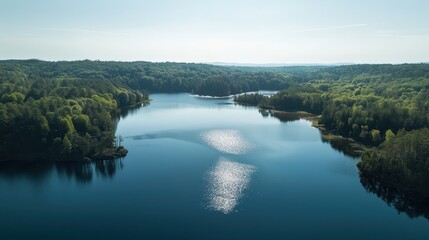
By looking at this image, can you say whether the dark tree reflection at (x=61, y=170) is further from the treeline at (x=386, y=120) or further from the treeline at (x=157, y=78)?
the treeline at (x=157, y=78)

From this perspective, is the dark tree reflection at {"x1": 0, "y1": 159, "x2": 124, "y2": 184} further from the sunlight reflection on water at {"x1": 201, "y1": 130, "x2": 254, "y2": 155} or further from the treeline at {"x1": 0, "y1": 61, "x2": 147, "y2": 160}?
the sunlight reflection on water at {"x1": 201, "y1": 130, "x2": 254, "y2": 155}

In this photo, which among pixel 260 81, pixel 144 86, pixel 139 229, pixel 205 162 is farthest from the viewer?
pixel 260 81

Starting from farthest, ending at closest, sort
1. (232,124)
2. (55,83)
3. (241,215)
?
(55,83), (232,124), (241,215)

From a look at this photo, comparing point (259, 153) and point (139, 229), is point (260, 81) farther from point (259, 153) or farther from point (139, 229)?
point (139, 229)

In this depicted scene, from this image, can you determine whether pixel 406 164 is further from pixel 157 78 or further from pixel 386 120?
pixel 157 78

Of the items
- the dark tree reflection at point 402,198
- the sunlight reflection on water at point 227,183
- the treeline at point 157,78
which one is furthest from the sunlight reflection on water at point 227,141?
the treeline at point 157,78

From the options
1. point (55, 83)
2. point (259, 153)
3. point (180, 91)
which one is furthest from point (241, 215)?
point (180, 91)
